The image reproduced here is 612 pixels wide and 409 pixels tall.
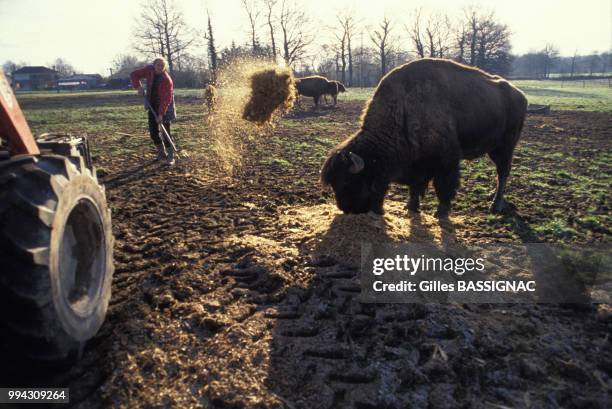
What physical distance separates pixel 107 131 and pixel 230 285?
1367cm

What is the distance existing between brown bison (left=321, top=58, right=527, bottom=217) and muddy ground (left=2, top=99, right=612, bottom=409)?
20.1 inches

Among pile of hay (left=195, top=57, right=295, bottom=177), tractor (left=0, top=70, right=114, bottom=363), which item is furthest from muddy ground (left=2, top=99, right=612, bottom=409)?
pile of hay (left=195, top=57, right=295, bottom=177)

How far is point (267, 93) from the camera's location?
9211 millimetres

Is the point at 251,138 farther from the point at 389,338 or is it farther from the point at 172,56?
the point at 172,56

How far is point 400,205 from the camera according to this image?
6.64 metres

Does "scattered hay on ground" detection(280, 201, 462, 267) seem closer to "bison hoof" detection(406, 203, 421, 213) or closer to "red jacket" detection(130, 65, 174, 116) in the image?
"bison hoof" detection(406, 203, 421, 213)

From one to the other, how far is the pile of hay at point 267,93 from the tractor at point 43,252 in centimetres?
654

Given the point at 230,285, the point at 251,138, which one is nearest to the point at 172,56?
the point at 251,138

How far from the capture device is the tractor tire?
2.15 m

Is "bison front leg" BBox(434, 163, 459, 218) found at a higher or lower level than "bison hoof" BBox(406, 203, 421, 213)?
higher

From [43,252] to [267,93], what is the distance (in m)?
7.55

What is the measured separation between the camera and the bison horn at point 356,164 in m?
4.94

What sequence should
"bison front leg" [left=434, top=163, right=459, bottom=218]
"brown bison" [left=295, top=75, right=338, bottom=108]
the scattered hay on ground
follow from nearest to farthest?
the scattered hay on ground
"bison front leg" [left=434, top=163, right=459, bottom=218]
"brown bison" [left=295, top=75, right=338, bottom=108]

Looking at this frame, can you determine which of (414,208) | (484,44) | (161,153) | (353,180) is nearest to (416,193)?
(414,208)
